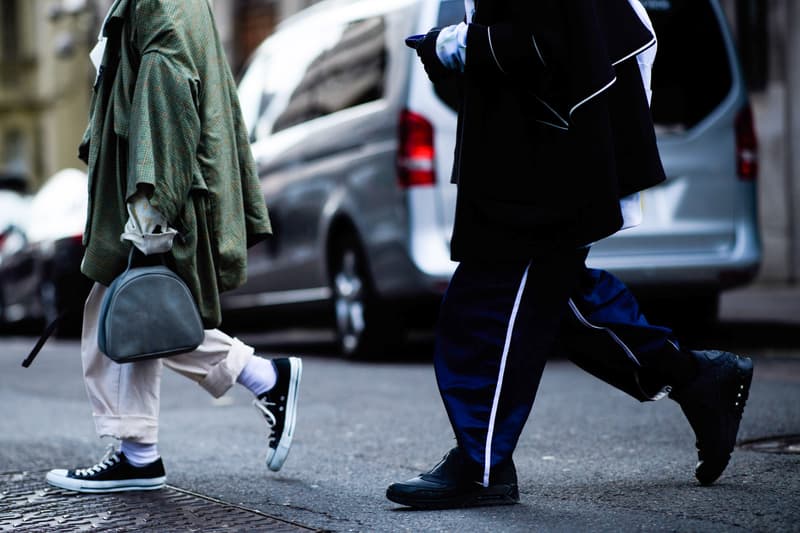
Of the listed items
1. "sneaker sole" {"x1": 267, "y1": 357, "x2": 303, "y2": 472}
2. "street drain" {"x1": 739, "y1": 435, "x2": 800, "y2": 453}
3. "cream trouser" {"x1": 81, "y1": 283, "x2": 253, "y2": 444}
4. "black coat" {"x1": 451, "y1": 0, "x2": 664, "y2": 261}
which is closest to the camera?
"black coat" {"x1": 451, "y1": 0, "x2": 664, "y2": 261}

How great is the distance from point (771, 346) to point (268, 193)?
307 centimetres

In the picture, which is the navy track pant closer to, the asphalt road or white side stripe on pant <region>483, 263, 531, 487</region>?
white side stripe on pant <region>483, 263, 531, 487</region>

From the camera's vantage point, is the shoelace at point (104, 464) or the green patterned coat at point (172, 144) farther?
the shoelace at point (104, 464)

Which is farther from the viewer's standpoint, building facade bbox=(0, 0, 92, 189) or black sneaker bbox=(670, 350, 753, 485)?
building facade bbox=(0, 0, 92, 189)

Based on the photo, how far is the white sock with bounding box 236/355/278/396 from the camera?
4625 mm

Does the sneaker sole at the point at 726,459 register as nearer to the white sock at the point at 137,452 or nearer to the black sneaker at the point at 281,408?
the black sneaker at the point at 281,408

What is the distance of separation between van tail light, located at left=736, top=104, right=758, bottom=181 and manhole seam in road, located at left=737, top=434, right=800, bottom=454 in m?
3.17

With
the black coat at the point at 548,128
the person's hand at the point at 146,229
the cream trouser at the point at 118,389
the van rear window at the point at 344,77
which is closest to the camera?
the black coat at the point at 548,128

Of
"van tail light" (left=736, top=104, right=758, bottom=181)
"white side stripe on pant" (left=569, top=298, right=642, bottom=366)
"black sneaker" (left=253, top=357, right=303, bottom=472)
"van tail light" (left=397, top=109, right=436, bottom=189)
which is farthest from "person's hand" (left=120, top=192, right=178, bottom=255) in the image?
"van tail light" (left=736, top=104, right=758, bottom=181)

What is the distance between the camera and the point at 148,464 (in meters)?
4.42

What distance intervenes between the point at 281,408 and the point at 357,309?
373 cm

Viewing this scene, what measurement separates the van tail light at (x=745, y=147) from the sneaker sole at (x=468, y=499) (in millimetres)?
4503

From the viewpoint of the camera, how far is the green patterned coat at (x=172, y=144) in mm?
4152

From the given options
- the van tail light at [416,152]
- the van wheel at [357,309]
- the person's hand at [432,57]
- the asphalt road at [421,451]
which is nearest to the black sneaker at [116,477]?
the asphalt road at [421,451]
